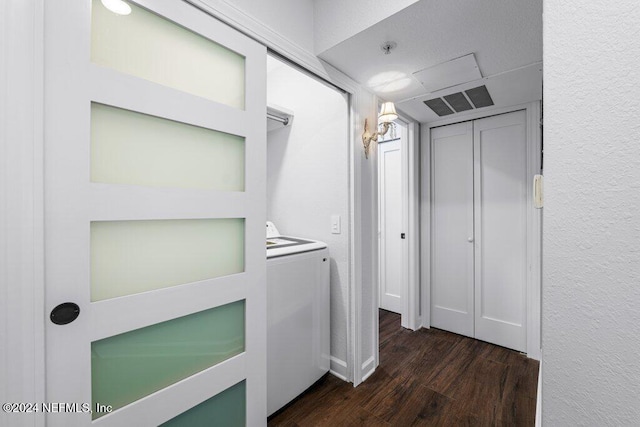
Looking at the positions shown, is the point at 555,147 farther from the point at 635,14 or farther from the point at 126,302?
the point at 126,302

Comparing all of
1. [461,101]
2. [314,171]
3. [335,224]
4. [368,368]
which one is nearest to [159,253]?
[335,224]

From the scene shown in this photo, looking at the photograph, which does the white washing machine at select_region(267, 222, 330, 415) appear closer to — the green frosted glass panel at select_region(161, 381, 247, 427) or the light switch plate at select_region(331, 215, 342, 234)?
the light switch plate at select_region(331, 215, 342, 234)

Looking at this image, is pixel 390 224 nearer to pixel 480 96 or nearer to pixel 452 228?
pixel 452 228

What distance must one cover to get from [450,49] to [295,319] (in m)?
1.91

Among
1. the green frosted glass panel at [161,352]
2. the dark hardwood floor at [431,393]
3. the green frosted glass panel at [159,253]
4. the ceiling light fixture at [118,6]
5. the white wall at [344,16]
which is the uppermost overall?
the white wall at [344,16]

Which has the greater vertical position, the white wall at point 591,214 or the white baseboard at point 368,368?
the white wall at point 591,214

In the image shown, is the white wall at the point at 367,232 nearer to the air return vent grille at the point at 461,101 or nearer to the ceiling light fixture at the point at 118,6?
the air return vent grille at the point at 461,101

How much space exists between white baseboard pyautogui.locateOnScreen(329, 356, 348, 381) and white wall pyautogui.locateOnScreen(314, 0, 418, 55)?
2.15m

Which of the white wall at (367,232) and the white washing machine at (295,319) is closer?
the white washing machine at (295,319)

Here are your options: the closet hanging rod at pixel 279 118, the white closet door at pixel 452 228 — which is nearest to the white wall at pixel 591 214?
the closet hanging rod at pixel 279 118

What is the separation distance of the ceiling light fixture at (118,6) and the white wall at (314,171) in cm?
133

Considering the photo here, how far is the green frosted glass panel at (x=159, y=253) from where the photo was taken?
89 cm

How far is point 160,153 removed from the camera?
1.01m

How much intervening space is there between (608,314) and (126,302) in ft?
4.51
